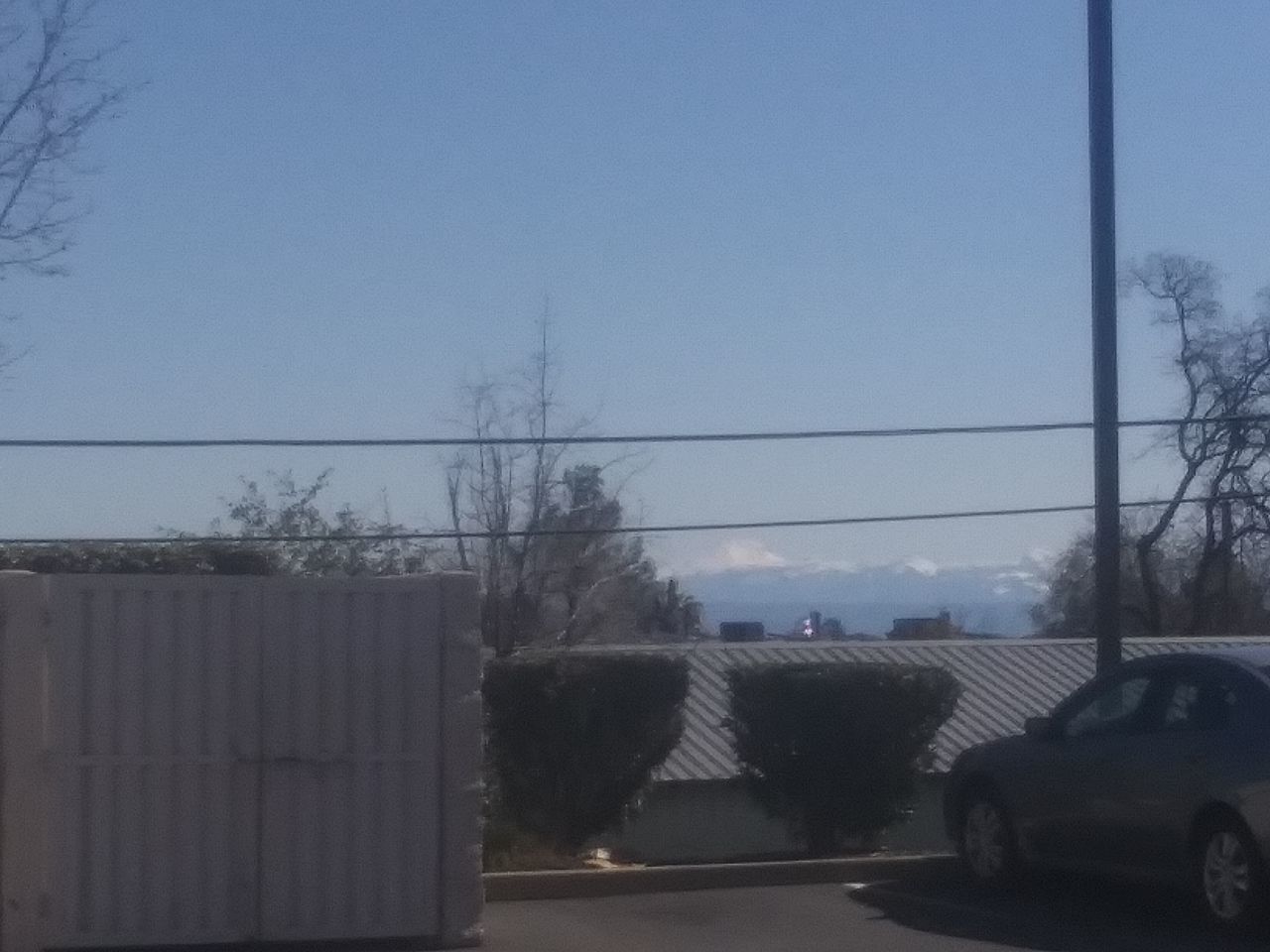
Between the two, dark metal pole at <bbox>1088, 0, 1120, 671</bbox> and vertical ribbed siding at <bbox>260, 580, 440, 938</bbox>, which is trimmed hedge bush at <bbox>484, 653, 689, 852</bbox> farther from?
vertical ribbed siding at <bbox>260, 580, 440, 938</bbox>

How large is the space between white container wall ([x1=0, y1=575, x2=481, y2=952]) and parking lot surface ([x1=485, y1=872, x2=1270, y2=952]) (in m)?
0.86

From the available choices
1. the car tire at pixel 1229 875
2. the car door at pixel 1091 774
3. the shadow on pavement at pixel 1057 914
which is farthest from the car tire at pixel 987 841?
the car tire at pixel 1229 875

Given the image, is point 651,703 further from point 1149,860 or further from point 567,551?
point 567,551

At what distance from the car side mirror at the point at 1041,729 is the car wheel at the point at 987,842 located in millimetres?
530

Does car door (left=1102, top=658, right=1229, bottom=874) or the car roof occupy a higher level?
the car roof

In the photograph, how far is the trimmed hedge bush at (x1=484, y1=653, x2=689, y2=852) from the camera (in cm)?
1473

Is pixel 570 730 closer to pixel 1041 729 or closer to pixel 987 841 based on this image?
pixel 987 841

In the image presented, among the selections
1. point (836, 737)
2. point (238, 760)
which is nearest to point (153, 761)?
point (238, 760)

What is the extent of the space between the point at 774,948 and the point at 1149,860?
2287 mm

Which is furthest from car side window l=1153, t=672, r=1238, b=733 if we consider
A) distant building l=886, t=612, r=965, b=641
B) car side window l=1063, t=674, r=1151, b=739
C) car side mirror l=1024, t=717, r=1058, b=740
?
distant building l=886, t=612, r=965, b=641

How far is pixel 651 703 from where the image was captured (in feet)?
48.8

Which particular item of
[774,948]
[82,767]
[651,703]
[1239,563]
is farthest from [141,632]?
[1239,563]

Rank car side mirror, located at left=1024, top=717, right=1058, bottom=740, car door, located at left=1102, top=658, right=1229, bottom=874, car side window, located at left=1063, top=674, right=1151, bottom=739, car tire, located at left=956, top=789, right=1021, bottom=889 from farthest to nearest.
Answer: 1. car tire, located at left=956, top=789, right=1021, bottom=889
2. car side mirror, located at left=1024, top=717, right=1058, bottom=740
3. car side window, located at left=1063, top=674, right=1151, bottom=739
4. car door, located at left=1102, top=658, right=1229, bottom=874

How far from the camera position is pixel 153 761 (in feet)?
33.1
